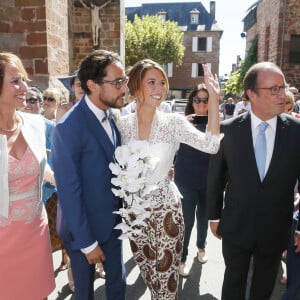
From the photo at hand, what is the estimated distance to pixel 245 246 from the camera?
2514 mm

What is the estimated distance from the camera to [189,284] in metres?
3.66

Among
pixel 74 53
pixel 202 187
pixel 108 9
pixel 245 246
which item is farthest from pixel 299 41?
pixel 245 246

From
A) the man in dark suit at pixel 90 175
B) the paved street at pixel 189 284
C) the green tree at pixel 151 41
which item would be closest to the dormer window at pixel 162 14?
the green tree at pixel 151 41

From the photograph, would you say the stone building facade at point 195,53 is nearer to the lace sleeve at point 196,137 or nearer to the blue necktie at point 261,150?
the lace sleeve at point 196,137

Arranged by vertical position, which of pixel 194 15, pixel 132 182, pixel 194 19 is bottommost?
pixel 132 182

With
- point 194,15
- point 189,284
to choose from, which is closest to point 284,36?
point 189,284

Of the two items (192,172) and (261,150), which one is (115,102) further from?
(192,172)

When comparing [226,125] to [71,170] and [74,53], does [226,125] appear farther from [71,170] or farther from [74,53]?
[74,53]

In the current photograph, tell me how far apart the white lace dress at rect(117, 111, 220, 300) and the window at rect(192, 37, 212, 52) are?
37256 millimetres

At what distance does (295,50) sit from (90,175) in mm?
17627

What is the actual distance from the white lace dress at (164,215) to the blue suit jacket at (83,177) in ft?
1.09

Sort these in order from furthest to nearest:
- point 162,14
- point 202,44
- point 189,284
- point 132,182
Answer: point 162,14
point 202,44
point 189,284
point 132,182

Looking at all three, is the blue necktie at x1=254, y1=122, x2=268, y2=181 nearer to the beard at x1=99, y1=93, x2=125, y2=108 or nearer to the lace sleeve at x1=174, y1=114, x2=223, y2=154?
the lace sleeve at x1=174, y1=114, x2=223, y2=154

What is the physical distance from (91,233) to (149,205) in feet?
1.40
